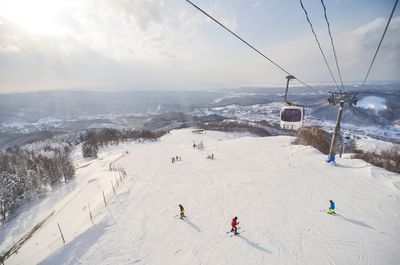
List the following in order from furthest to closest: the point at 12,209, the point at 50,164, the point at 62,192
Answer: the point at 50,164
the point at 62,192
the point at 12,209

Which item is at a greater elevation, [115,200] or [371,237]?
[371,237]

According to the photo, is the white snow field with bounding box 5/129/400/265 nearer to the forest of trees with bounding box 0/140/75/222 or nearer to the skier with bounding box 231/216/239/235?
the skier with bounding box 231/216/239/235

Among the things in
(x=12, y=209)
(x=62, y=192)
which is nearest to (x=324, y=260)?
(x=62, y=192)

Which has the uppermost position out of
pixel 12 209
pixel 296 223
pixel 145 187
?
pixel 296 223

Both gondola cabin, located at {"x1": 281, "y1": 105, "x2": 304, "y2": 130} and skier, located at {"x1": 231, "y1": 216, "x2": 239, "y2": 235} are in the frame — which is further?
gondola cabin, located at {"x1": 281, "y1": 105, "x2": 304, "y2": 130}

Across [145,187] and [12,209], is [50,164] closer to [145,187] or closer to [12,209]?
[12,209]

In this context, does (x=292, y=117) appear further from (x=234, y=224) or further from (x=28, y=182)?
(x=28, y=182)

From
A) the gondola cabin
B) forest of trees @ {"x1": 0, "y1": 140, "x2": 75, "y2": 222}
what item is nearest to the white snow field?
the gondola cabin
